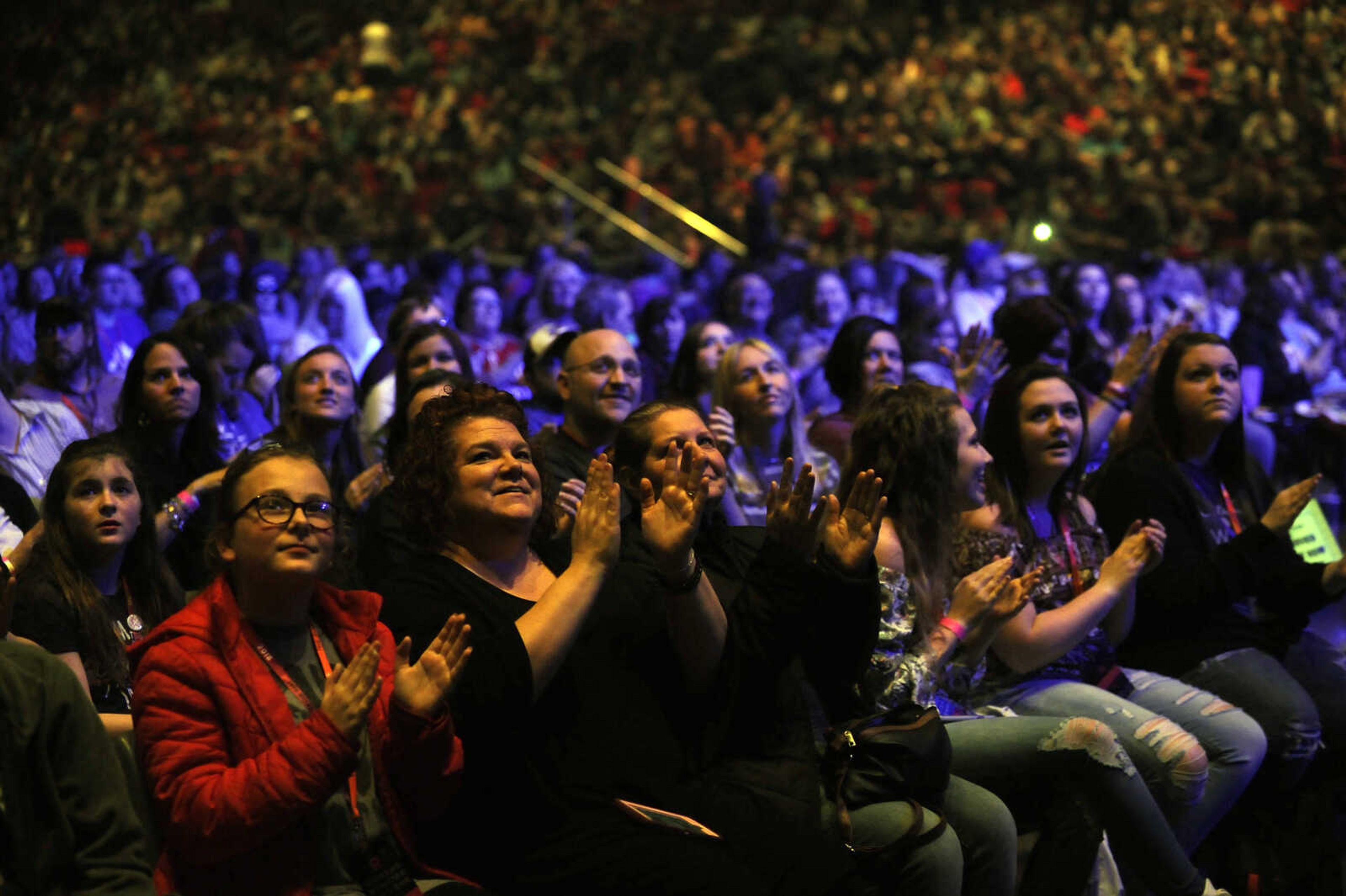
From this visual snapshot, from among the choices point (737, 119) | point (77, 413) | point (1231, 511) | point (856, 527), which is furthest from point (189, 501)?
point (737, 119)

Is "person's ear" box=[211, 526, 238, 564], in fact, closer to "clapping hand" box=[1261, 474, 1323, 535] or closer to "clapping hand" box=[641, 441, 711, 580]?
"clapping hand" box=[641, 441, 711, 580]

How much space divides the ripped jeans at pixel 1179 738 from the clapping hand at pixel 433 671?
5.44 ft

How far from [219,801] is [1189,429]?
10.0 feet

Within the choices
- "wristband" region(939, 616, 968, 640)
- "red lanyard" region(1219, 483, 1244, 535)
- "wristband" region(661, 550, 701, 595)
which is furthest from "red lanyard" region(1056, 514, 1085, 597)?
"wristband" region(661, 550, 701, 595)

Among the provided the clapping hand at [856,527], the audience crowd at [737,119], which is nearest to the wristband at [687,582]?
the clapping hand at [856,527]

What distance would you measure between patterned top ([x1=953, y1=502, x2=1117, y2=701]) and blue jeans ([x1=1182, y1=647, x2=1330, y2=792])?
13.0 inches

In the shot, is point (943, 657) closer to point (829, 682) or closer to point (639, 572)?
point (829, 682)

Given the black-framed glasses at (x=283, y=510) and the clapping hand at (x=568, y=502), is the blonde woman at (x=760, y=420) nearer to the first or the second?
the clapping hand at (x=568, y=502)

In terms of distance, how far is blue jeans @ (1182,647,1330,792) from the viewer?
3.69 metres

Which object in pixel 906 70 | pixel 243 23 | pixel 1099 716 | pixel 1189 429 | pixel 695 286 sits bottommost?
pixel 1099 716

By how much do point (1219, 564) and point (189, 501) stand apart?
266 centimetres

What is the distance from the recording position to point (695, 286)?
9641 millimetres

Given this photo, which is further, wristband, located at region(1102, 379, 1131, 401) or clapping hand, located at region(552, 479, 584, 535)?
wristband, located at region(1102, 379, 1131, 401)

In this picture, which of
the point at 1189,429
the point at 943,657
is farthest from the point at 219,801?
the point at 1189,429
